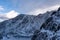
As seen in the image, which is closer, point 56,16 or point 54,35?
point 54,35

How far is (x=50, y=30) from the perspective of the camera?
8894 centimetres

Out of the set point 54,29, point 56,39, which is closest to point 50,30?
point 54,29

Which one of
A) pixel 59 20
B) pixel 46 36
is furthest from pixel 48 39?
pixel 59 20

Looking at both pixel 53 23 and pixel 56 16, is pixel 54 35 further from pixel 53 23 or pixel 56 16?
pixel 56 16

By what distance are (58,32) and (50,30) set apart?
6095 millimetres

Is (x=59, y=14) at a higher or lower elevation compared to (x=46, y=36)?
higher

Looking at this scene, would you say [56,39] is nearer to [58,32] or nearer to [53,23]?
[58,32]

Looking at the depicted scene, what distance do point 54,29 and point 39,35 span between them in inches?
350

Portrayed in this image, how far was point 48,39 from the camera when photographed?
282 ft

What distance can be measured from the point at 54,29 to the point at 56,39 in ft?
20.5

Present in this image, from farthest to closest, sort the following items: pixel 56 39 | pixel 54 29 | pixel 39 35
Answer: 1. pixel 39 35
2. pixel 54 29
3. pixel 56 39

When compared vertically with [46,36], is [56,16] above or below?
above

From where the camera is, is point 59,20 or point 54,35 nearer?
point 54,35

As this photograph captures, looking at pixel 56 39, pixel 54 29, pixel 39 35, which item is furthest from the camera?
pixel 39 35
